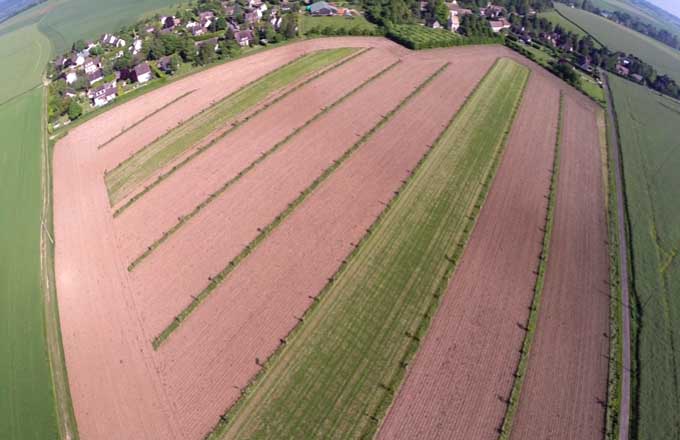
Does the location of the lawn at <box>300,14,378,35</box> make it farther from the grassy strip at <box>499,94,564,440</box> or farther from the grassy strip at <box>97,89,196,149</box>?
the grassy strip at <box>499,94,564,440</box>

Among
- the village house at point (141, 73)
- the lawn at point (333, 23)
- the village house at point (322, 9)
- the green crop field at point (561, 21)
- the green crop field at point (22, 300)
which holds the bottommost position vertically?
the green crop field at point (22, 300)

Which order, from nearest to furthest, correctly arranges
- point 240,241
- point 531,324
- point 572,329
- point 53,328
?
1. point 531,324
2. point 572,329
3. point 53,328
4. point 240,241

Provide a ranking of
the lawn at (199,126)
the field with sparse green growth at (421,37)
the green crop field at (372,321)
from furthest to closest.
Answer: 1. the field with sparse green growth at (421,37)
2. the lawn at (199,126)
3. the green crop field at (372,321)

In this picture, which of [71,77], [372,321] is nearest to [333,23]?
[71,77]

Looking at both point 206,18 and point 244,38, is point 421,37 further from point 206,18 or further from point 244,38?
point 206,18

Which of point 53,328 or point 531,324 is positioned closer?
point 531,324

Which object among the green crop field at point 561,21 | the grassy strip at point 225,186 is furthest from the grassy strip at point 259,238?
the green crop field at point 561,21

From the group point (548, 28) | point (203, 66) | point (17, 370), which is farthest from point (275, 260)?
point (548, 28)

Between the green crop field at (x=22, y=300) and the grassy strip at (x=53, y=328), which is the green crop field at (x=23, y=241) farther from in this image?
the grassy strip at (x=53, y=328)
